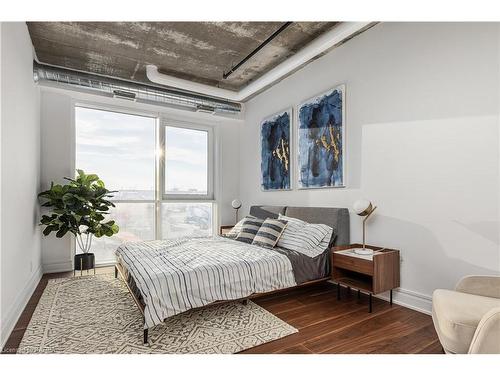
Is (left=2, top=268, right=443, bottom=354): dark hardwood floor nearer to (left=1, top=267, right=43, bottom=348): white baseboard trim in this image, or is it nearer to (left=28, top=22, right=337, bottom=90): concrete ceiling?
(left=1, top=267, right=43, bottom=348): white baseboard trim

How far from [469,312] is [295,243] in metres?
1.83

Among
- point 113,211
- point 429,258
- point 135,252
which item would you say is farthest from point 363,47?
point 113,211

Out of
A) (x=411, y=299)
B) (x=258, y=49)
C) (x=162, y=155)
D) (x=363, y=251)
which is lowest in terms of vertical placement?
(x=411, y=299)

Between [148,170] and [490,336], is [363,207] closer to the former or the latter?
[490,336]

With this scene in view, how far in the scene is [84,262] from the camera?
3982mm

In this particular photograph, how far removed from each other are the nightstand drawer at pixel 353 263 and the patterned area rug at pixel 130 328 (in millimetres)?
938

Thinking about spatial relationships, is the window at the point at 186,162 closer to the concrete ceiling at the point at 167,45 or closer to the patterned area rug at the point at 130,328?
the concrete ceiling at the point at 167,45

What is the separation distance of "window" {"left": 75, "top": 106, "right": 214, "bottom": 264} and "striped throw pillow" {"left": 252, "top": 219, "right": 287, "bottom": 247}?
232 centimetres

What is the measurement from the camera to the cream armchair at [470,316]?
1468 mm

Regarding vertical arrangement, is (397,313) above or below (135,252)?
below

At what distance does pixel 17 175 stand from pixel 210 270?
213cm

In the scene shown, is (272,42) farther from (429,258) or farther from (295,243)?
(429,258)

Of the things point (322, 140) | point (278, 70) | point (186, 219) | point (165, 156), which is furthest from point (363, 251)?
point (165, 156)

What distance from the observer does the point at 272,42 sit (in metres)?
3.53
